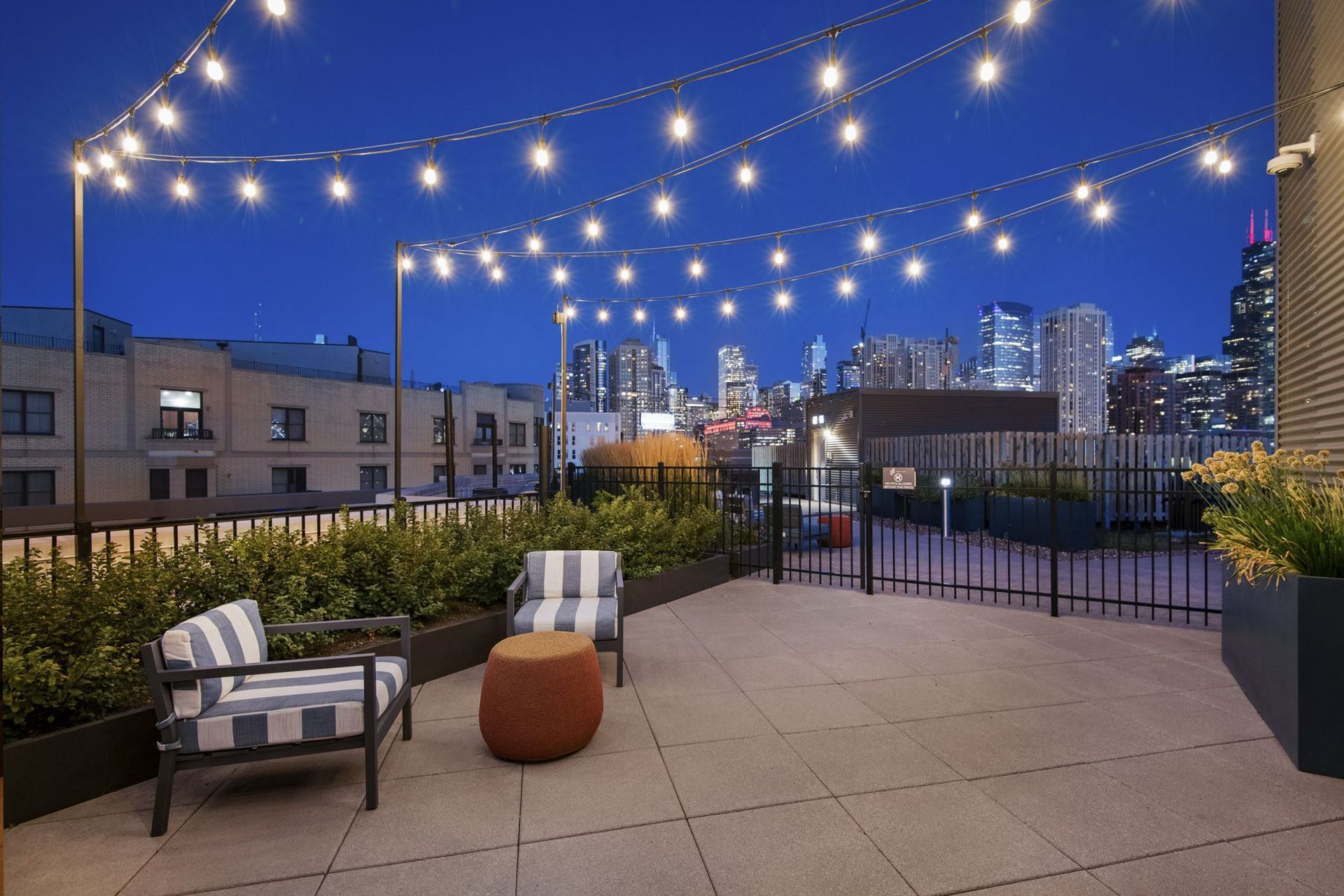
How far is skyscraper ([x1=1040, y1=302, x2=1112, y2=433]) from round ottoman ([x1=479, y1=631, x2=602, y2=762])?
69264 mm

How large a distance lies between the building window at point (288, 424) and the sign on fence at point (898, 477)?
30.1 m

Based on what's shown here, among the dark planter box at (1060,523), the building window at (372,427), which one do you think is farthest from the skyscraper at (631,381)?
the dark planter box at (1060,523)

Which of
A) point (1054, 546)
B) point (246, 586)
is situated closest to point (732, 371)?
point (1054, 546)

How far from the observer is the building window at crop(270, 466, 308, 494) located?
30.5 meters

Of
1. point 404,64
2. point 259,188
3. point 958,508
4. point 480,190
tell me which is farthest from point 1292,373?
point 480,190

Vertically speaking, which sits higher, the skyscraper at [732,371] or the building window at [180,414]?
the skyscraper at [732,371]

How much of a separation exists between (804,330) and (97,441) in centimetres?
9819

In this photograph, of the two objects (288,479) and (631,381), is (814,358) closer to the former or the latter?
(631,381)

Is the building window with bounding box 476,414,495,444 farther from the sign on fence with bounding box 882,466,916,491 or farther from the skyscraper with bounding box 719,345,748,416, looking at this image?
the skyscraper with bounding box 719,345,748,416

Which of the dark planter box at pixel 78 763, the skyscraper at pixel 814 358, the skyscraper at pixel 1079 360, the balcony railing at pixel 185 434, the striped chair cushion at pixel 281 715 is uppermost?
the skyscraper at pixel 814 358

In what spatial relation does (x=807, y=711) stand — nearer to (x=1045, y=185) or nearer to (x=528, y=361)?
(x=1045, y=185)

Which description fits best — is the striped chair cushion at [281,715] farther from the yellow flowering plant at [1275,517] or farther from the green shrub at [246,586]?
the yellow flowering plant at [1275,517]

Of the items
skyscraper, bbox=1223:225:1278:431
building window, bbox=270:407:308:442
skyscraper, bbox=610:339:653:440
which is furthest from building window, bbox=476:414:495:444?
skyscraper, bbox=610:339:653:440

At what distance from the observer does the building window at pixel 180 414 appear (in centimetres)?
2681
